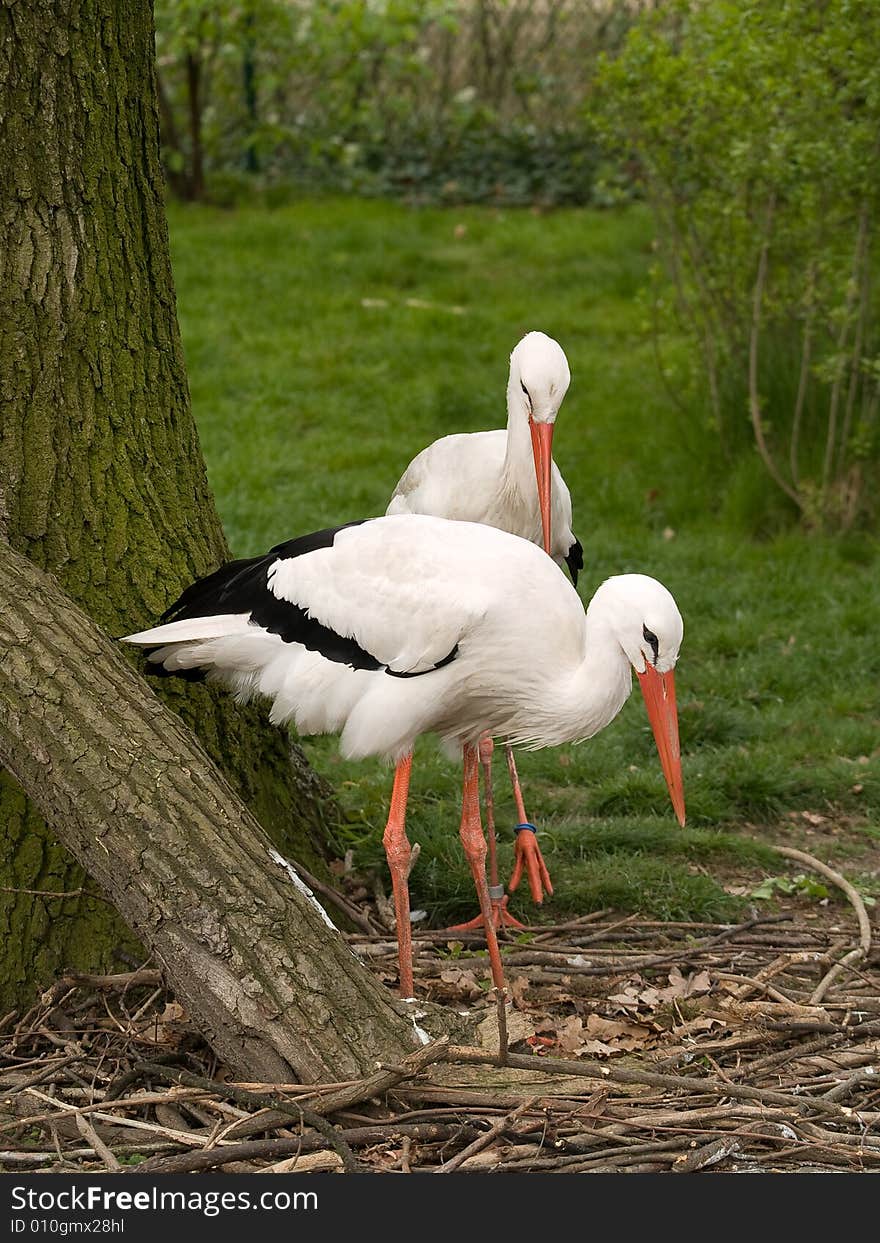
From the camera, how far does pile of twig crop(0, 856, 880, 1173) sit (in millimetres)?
3279

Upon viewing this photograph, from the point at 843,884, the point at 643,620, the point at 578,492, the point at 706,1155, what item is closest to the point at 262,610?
the point at 643,620

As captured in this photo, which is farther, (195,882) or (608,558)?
(608,558)

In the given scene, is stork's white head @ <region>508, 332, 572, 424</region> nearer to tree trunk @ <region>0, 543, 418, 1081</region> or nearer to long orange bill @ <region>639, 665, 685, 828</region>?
long orange bill @ <region>639, 665, 685, 828</region>

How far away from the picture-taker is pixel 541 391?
505 cm

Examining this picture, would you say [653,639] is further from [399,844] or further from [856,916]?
[856,916]

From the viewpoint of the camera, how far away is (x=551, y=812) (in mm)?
5746

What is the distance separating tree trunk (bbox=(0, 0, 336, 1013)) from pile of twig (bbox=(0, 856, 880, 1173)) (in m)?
0.31

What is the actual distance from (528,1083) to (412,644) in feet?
3.91

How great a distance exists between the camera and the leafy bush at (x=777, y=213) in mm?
7230

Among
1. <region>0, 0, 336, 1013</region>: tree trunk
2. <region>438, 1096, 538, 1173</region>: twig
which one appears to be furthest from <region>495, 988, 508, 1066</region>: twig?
<region>0, 0, 336, 1013</region>: tree trunk

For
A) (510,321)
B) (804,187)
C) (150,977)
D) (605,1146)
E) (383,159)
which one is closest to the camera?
(605,1146)

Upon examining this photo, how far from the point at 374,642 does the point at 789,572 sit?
151 inches

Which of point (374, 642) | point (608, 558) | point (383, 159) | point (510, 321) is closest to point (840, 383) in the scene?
point (608, 558)

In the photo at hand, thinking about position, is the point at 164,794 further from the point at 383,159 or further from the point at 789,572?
the point at 383,159
